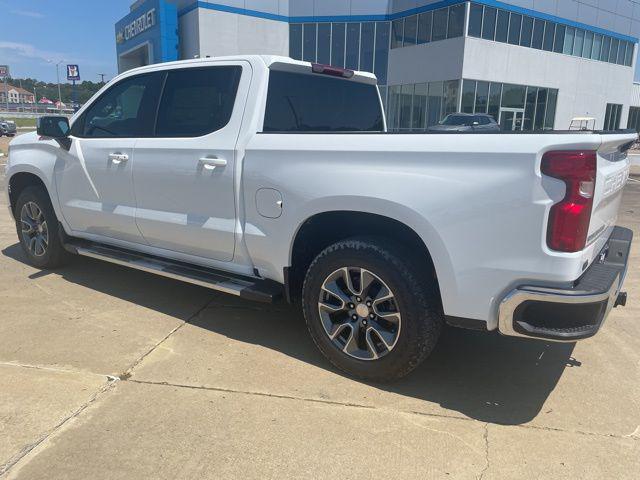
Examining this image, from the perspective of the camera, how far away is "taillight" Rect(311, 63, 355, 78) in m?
4.07

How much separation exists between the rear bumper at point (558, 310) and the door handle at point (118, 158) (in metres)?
3.08

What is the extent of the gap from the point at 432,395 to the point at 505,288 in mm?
915

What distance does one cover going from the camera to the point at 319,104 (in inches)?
164

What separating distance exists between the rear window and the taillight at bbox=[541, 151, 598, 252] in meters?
1.94

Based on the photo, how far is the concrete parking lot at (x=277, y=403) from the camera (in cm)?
256

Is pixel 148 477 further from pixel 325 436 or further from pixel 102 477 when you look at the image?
pixel 325 436

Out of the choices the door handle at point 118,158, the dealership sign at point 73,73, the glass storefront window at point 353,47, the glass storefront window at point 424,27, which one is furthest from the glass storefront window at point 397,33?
the dealership sign at point 73,73

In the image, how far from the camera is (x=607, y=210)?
3.16 metres

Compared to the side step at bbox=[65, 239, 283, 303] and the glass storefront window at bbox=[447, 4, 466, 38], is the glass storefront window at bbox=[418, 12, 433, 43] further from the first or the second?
the side step at bbox=[65, 239, 283, 303]

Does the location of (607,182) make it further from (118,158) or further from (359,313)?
(118,158)

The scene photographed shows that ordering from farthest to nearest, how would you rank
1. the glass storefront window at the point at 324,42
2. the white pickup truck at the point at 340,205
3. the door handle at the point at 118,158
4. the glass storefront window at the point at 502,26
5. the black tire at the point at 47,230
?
the glass storefront window at the point at 324,42 → the glass storefront window at the point at 502,26 → the black tire at the point at 47,230 → the door handle at the point at 118,158 → the white pickup truck at the point at 340,205

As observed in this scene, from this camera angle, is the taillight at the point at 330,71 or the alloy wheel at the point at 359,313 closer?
the alloy wheel at the point at 359,313

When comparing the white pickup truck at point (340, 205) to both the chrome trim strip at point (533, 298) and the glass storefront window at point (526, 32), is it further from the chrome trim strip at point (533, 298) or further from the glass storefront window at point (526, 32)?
the glass storefront window at point (526, 32)

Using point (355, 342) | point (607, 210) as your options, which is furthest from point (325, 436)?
point (607, 210)
